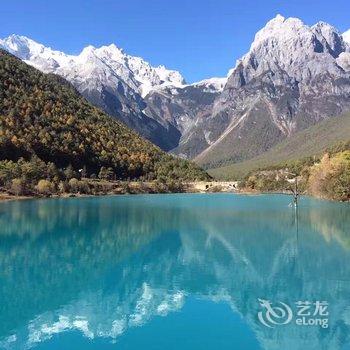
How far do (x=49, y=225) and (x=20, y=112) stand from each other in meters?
113

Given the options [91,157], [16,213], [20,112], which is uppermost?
[20,112]

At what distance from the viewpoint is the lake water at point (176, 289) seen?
20609mm

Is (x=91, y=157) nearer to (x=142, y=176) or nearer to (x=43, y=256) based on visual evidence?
(x=142, y=176)

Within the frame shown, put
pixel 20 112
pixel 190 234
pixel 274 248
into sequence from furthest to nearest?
pixel 20 112, pixel 190 234, pixel 274 248

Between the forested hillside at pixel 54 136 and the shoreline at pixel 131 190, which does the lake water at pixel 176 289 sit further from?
the forested hillside at pixel 54 136

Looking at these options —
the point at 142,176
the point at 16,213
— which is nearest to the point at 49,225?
the point at 16,213

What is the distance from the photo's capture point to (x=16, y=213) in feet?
251

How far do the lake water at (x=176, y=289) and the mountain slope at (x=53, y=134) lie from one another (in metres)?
105

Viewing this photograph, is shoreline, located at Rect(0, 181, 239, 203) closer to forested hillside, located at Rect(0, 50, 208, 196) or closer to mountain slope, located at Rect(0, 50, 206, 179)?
forested hillside, located at Rect(0, 50, 208, 196)

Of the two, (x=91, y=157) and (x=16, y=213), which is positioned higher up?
(x=91, y=157)

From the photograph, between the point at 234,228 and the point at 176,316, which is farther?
the point at 234,228

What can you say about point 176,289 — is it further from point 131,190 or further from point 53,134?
point 53,134

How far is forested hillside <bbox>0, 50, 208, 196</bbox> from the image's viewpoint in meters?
153

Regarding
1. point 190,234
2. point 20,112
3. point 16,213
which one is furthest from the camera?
point 20,112
